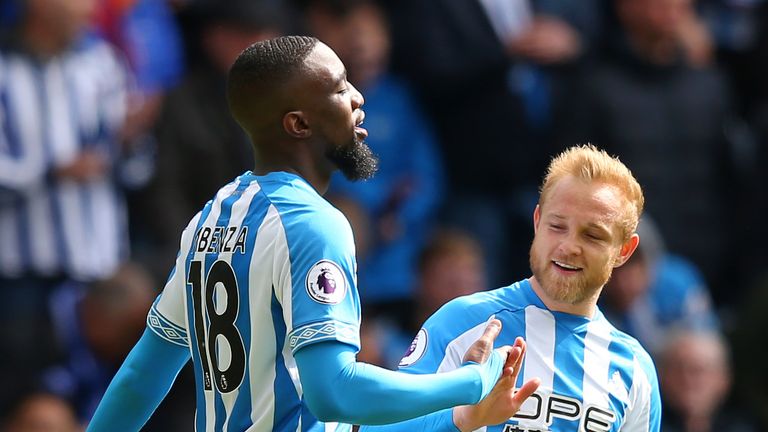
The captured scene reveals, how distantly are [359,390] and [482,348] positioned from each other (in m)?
0.39

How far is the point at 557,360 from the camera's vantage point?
4.26m

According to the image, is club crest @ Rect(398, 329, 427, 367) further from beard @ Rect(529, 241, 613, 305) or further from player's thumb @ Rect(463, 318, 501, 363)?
beard @ Rect(529, 241, 613, 305)

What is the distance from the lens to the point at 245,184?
408cm

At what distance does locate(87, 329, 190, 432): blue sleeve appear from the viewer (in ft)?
14.0

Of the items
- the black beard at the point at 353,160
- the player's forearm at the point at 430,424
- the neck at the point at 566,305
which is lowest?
the player's forearm at the point at 430,424

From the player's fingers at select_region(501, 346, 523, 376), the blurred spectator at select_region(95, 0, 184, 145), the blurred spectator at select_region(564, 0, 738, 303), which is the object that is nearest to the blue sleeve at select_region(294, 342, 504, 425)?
the player's fingers at select_region(501, 346, 523, 376)

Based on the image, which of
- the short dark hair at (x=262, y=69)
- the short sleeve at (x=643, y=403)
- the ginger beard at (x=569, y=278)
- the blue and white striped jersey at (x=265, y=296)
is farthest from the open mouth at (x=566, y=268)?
the short dark hair at (x=262, y=69)

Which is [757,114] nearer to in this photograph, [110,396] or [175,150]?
[175,150]

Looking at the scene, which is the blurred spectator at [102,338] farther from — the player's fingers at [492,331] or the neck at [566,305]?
the player's fingers at [492,331]

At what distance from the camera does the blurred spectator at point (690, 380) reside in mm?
8133

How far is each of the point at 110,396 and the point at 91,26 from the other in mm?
4569

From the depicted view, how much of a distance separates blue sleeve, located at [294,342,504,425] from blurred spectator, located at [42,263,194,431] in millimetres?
4054

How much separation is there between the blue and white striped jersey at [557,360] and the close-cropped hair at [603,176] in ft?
0.97

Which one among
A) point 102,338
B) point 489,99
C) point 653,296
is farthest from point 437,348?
point 489,99
